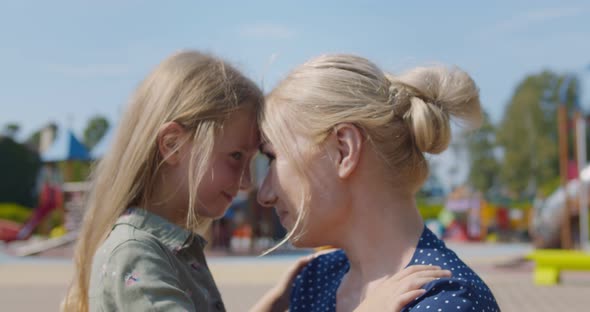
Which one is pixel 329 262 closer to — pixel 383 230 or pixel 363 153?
pixel 383 230

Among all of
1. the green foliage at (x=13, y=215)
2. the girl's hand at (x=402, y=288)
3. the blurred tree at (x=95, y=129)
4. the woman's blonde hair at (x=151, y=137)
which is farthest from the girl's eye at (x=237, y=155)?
the blurred tree at (x=95, y=129)

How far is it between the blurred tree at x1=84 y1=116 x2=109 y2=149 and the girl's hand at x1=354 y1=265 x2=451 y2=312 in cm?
7470

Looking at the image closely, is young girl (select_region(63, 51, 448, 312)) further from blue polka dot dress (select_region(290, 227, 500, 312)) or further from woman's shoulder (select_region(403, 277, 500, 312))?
woman's shoulder (select_region(403, 277, 500, 312))

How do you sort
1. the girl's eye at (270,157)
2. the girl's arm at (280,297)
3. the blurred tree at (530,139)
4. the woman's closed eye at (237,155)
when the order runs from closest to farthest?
the girl's eye at (270,157) → the woman's closed eye at (237,155) → the girl's arm at (280,297) → the blurred tree at (530,139)

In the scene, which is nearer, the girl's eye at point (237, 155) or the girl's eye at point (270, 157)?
the girl's eye at point (270, 157)

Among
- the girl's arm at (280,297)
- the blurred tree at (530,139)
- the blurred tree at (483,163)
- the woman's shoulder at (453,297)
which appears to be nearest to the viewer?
the woman's shoulder at (453,297)

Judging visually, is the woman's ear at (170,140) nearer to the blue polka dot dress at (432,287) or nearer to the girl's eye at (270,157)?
the girl's eye at (270,157)

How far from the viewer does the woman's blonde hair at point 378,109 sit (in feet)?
6.73

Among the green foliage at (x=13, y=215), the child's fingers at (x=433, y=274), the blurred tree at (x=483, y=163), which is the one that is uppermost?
the child's fingers at (x=433, y=274)

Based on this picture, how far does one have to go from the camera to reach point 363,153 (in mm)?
2066

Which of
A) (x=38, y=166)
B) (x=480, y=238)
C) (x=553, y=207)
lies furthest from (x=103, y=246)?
(x=38, y=166)

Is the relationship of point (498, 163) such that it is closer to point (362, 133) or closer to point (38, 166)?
point (38, 166)

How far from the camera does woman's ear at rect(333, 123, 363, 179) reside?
205 cm

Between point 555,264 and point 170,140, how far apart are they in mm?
11189
